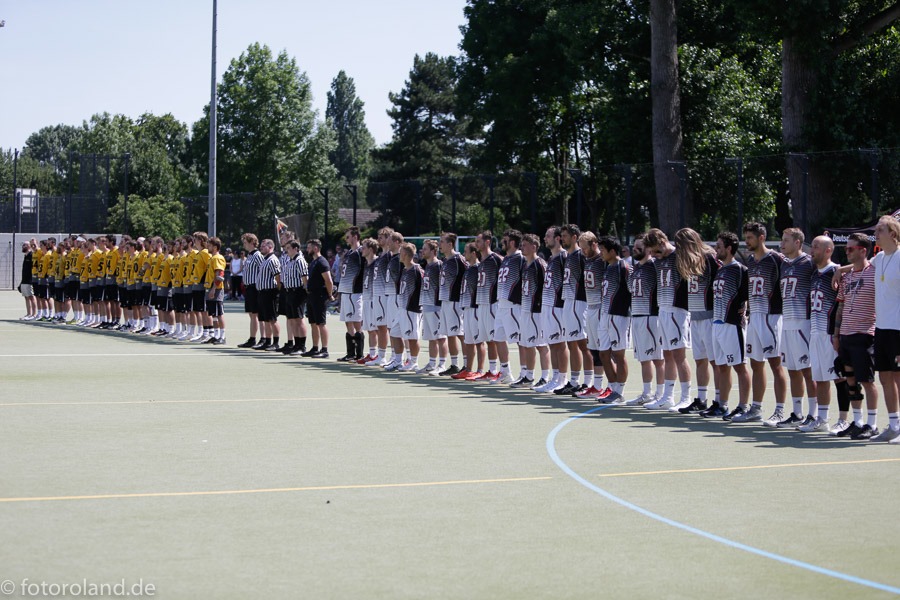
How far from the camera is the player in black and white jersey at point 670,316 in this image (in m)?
13.9

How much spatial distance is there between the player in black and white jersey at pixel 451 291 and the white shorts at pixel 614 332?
3716 mm

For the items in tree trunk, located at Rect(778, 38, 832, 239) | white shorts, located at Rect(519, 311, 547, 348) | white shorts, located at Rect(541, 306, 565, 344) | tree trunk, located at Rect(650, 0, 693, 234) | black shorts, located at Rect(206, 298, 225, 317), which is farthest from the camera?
tree trunk, located at Rect(650, 0, 693, 234)

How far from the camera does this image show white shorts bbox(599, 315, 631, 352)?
1477 centimetres

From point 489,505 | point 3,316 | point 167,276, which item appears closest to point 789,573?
point 489,505

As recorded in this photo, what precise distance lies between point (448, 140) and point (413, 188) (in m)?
53.5

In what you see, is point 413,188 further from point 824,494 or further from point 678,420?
point 824,494

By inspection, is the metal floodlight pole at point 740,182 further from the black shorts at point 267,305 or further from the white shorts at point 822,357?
the white shorts at point 822,357

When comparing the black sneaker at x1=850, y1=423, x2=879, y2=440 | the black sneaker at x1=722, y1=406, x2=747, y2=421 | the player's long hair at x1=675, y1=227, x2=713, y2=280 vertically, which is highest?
the player's long hair at x1=675, y1=227, x2=713, y2=280

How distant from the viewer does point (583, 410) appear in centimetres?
1382

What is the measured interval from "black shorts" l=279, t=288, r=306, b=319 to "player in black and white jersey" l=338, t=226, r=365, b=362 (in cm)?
126

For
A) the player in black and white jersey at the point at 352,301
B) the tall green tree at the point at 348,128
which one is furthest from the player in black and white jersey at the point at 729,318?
the tall green tree at the point at 348,128

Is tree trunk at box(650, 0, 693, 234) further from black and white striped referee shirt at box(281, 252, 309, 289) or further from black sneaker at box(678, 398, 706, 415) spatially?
black sneaker at box(678, 398, 706, 415)

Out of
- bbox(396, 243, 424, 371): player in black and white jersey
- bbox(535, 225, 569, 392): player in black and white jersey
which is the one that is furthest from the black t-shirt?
bbox(535, 225, 569, 392): player in black and white jersey

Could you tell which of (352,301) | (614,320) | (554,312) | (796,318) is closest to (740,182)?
(352,301)
